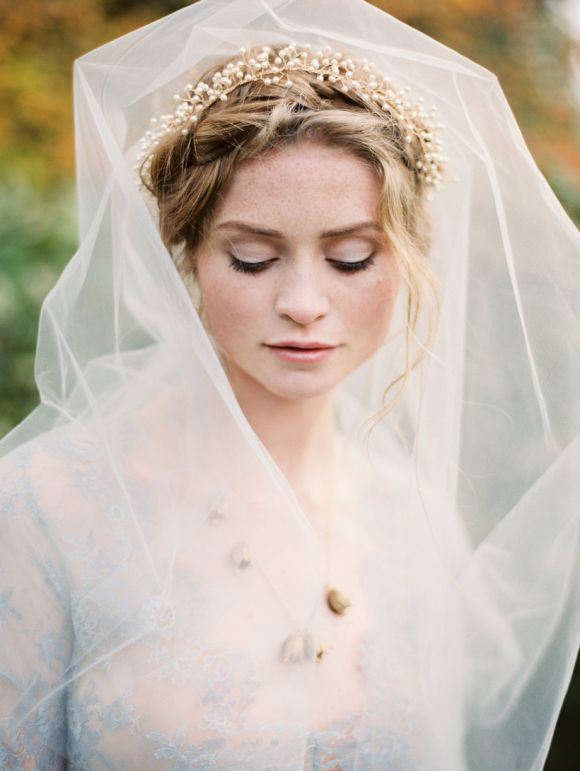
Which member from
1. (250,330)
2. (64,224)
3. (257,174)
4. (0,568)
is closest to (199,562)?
(0,568)

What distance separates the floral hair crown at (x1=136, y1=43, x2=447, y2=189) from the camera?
1.50 metres

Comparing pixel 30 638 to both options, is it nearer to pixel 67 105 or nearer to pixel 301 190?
pixel 301 190

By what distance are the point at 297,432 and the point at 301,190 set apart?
616 mm

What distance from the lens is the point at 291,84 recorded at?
1.48 meters

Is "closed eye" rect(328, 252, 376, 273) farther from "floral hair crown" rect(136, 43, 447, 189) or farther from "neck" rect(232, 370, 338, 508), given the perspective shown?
"neck" rect(232, 370, 338, 508)

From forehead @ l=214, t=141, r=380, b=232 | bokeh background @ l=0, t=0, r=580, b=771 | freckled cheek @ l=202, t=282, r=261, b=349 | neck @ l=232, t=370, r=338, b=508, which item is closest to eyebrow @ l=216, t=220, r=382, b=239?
forehead @ l=214, t=141, r=380, b=232

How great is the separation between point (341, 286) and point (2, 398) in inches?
56.6

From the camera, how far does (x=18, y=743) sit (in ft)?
4.60

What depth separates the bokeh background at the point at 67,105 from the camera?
2.46m

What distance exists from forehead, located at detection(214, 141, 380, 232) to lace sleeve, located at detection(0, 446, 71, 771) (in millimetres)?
725

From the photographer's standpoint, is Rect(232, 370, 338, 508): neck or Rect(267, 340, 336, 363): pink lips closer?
Rect(267, 340, 336, 363): pink lips

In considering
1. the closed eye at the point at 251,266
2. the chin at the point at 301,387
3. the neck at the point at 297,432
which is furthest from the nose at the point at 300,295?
the neck at the point at 297,432

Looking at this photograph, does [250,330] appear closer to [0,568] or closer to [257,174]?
[257,174]

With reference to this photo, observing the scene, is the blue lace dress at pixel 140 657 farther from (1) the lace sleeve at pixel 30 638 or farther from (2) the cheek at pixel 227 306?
(2) the cheek at pixel 227 306
